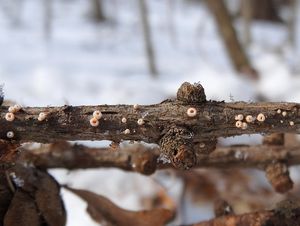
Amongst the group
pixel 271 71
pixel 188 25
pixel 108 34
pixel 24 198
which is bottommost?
pixel 24 198

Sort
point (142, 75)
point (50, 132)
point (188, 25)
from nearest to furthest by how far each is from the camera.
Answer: point (50, 132) → point (142, 75) → point (188, 25)

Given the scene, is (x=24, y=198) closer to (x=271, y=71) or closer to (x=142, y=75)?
(x=271, y=71)

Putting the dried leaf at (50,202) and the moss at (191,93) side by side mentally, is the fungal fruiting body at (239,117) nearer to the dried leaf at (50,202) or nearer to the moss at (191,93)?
the moss at (191,93)

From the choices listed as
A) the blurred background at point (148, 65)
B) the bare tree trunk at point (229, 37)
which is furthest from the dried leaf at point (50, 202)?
the bare tree trunk at point (229, 37)

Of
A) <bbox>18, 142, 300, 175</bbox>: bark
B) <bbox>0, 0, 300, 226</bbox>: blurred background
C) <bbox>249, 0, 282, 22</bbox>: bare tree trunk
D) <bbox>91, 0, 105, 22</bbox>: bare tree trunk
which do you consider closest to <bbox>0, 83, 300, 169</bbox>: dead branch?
Result: <bbox>0, 0, 300, 226</bbox>: blurred background

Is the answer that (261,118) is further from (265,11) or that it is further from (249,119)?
(265,11)

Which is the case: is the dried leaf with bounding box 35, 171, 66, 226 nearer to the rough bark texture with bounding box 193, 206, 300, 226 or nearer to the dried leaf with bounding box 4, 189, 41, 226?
the dried leaf with bounding box 4, 189, 41, 226

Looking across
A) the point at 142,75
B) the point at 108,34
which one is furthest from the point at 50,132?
the point at 108,34
